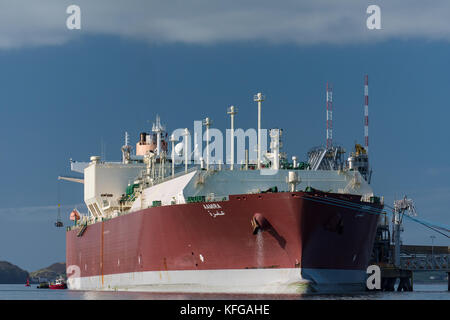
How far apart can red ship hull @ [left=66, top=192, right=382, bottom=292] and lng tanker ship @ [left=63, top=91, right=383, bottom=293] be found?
58 mm

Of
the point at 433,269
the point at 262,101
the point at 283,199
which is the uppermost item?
the point at 262,101

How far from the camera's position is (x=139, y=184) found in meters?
70.1

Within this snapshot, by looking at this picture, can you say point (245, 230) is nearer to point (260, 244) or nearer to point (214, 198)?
point (260, 244)

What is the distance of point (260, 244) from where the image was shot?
48.7 metres

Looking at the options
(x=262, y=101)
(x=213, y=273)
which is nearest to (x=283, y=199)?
(x=213, y=273)

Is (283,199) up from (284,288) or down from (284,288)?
up

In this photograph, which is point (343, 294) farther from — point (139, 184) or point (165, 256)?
point (139, 184)

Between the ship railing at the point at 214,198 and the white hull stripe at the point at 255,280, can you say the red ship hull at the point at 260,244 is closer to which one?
the white hull stripe at the point at 255,280

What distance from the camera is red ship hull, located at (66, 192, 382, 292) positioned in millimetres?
47844

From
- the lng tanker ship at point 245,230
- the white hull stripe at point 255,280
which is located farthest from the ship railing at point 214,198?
the white hull stripe at point 255,280

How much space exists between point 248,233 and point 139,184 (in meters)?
22.9

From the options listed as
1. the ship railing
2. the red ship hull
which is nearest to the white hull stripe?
the red ship hull

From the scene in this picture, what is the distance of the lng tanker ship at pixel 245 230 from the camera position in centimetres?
4803

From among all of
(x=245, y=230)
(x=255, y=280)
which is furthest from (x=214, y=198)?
(x=255, y=280)
